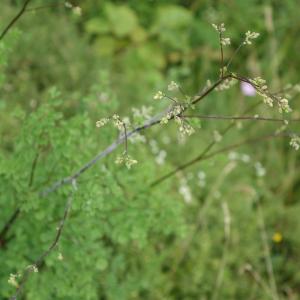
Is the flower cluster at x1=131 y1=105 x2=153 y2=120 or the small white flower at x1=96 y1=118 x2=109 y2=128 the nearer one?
the small white flower at x1=96 y1=118 x2=109 y2=128

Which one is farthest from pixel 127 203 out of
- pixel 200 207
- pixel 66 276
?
pixel 200 207

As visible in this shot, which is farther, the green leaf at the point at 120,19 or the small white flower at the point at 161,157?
the green leaf at the point at 120,19

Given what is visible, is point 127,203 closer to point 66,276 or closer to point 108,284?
point 66,276

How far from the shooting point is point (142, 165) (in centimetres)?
233

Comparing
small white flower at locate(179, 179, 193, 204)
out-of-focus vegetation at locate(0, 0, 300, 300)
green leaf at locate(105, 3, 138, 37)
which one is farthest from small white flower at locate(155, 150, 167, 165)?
green leaf at locate(105, 3, 138, 37)

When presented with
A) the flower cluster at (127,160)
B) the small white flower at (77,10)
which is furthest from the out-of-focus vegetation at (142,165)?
the flower cluster at (127,160)

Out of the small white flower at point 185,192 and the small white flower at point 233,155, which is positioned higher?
the small white flower at point 233,155

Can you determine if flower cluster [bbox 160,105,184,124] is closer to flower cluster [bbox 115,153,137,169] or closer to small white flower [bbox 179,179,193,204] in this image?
flower cluster [bbox 115,153,137,169]

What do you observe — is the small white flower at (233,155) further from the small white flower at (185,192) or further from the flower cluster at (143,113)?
the flower cluster at (143,113)

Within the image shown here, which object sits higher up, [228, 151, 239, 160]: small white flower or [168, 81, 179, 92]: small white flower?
[228, 151, 239, 160]: small white flower

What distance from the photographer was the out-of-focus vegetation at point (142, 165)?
2074 millimetres

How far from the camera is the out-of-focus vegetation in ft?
6.81

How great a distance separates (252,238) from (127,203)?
1664 millimetres

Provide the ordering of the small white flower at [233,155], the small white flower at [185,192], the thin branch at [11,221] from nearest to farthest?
the thin branch at [11,221] → the small white flower at [185,192] → the small white flower at [233,155]
